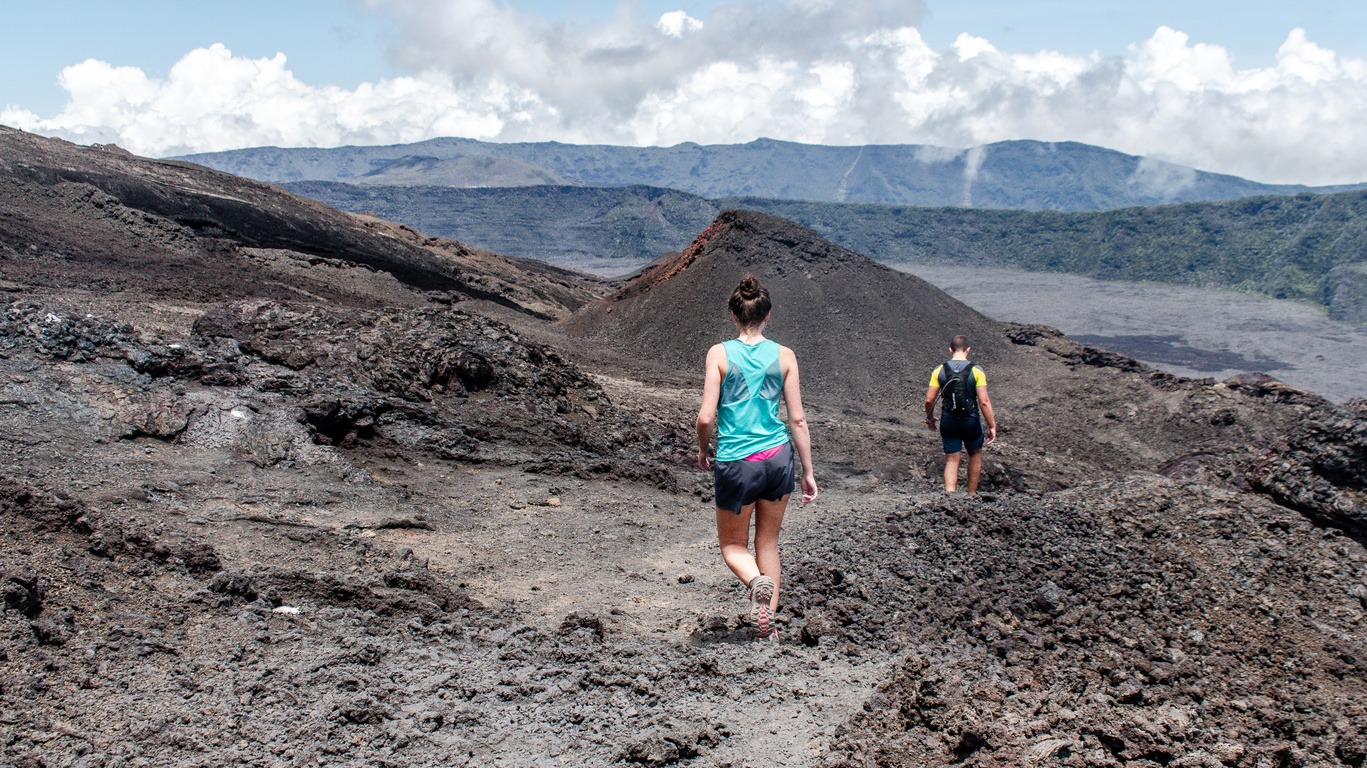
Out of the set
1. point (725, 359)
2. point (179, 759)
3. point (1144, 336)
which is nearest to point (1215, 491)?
point (725, 359)

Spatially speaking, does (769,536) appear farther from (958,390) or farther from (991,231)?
(991,231)

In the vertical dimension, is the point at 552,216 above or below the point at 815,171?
below

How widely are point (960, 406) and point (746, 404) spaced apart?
4.19 m

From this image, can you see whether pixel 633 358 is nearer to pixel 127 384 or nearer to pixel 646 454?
pixel 646 454

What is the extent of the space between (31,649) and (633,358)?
1617 cm

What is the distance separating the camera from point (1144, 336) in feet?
122

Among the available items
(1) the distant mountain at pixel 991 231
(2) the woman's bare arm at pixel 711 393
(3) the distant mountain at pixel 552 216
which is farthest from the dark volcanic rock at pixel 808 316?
(3) the distant mountain at pixel 552 216

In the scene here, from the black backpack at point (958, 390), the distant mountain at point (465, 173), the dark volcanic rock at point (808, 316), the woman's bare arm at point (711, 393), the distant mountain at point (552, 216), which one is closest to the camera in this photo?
the woman's bare arm at point (711, 393)

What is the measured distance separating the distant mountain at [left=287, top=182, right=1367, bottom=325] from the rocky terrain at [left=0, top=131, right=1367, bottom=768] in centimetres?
4343

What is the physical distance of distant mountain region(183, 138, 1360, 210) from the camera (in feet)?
417

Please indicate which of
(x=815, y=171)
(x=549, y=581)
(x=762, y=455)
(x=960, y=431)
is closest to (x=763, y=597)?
(x=762, y=455)

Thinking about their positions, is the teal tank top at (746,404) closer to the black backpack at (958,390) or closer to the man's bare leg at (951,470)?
the black backpack at (958,390)

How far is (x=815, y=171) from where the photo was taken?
488 feet

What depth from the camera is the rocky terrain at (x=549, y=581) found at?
3174mm
